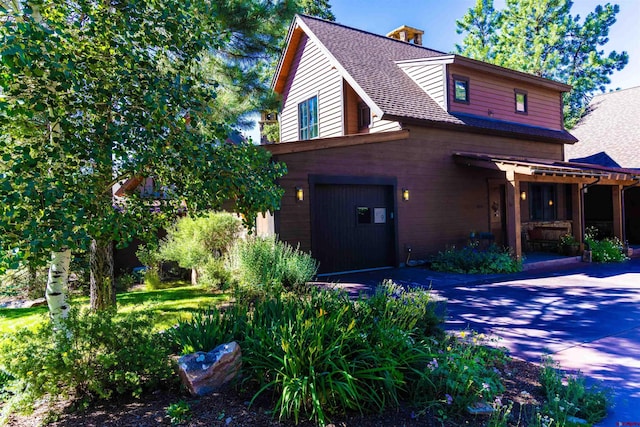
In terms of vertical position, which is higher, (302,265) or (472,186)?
(472,186)

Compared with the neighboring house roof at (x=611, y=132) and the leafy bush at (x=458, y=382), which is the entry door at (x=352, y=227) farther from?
the neighboring house roof at (x=611, y=132)

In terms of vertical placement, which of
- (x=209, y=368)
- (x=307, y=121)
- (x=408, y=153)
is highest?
(x=307, y=121)

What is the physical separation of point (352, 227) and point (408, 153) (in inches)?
107

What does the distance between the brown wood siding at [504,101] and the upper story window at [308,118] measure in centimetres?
447

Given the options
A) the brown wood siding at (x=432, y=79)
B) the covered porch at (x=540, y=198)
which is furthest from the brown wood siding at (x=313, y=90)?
the covered porch at (x=540, y=198)

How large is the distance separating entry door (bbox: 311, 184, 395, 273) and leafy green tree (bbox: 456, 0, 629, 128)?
22.4 meters

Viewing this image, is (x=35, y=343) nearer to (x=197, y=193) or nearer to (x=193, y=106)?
(x=197, y=193)

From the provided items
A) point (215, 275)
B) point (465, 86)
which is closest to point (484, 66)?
point (465, 86)

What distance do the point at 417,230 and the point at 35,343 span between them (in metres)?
9.34

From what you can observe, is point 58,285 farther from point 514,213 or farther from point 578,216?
point 578,216

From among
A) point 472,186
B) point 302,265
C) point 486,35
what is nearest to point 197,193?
point 302,265

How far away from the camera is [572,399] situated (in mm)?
3242

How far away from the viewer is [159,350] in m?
3.40

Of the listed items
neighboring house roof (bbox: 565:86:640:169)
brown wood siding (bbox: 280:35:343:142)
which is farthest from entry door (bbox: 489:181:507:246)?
neighboring house roof (bbox: 565:86:640:169)
